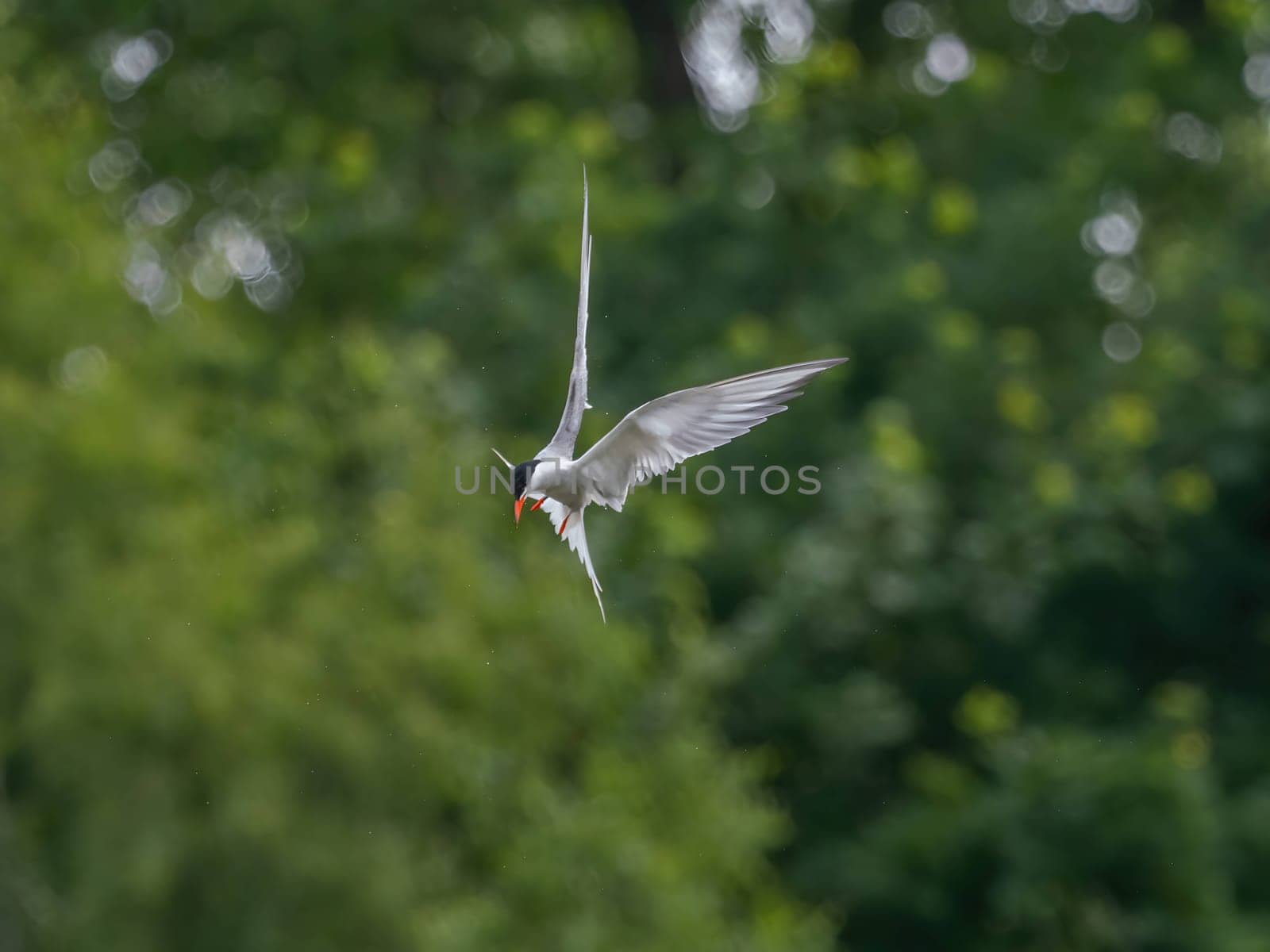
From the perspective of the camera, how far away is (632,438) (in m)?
4.45

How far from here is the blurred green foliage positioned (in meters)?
13.5

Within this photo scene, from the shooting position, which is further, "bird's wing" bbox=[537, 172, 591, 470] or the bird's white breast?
"bird's wing" bbox=[537, 172, 591, 470]

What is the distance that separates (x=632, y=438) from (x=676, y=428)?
139 mm

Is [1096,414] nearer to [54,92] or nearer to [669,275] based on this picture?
[669,275]

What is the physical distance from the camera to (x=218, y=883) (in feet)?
43.8

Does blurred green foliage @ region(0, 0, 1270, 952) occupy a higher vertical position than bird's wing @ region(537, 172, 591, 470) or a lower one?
lower

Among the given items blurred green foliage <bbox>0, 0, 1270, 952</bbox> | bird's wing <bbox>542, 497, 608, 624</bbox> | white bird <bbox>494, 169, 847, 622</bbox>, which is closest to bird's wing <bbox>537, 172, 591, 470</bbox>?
white bird <bbox>494, 169, 847, 622</bbox>

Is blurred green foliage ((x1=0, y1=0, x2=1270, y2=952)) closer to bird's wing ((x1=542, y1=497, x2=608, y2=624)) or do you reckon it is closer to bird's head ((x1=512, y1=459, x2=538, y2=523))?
bird's wing ((x1=542, y1=497, x2=608, y2=624))

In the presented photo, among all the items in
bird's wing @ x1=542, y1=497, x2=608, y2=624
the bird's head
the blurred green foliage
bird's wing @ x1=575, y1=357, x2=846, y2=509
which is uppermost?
the bird's head

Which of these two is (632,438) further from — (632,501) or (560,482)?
(632,501)

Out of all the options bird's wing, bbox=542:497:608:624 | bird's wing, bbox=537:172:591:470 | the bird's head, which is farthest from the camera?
bird's wing, bbox=542:497:608:624

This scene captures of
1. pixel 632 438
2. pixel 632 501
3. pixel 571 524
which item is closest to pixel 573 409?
pixel 632 438

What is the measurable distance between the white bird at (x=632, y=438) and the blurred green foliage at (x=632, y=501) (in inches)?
340

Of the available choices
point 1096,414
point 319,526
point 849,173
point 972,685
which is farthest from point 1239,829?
point 319,526
